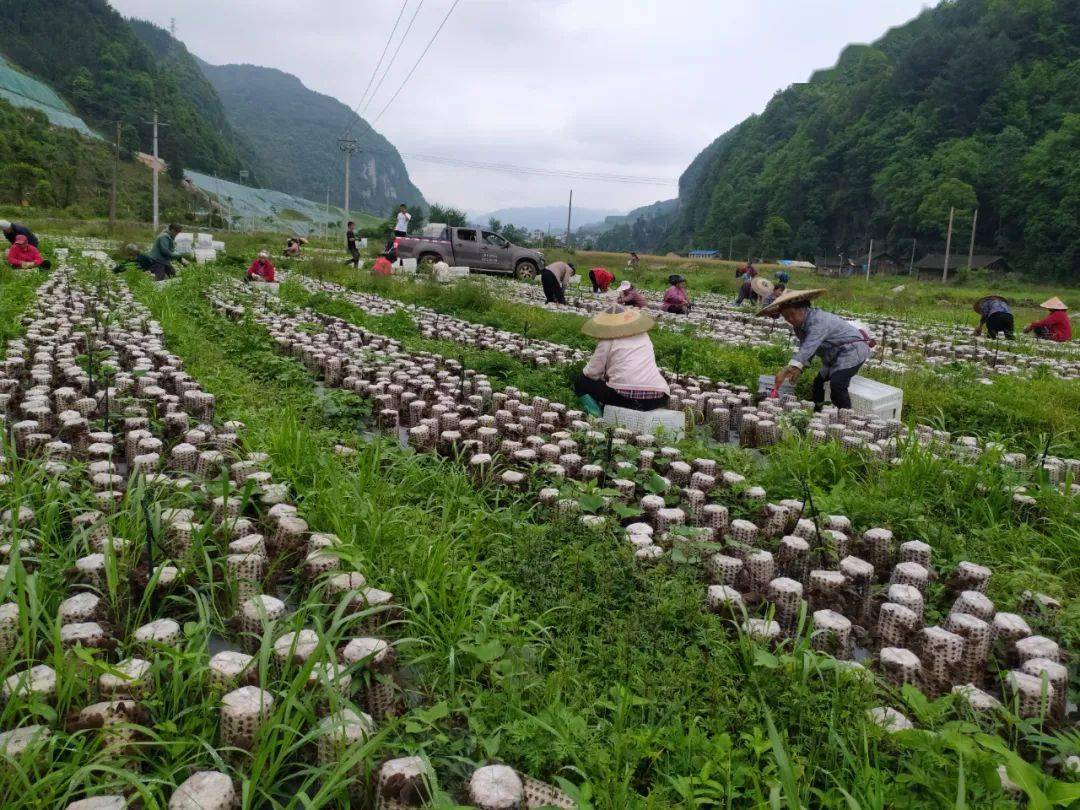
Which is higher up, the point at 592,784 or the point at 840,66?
the point at 840,66

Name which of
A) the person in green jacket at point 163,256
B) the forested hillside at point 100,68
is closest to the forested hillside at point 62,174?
the forested hillside at point 100,68

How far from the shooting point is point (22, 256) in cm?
1193

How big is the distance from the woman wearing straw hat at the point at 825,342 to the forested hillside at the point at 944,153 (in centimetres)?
5220

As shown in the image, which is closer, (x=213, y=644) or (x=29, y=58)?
(x=213, y=644)

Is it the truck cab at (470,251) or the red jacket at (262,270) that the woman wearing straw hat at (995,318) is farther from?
the red jacket at (262,270)

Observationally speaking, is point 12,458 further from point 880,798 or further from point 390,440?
point 880,798

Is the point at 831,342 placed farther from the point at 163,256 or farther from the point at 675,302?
the point at 163,256

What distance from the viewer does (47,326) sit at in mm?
6945

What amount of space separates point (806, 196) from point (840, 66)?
148 ft

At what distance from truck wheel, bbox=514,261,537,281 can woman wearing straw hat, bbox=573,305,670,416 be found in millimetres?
15168

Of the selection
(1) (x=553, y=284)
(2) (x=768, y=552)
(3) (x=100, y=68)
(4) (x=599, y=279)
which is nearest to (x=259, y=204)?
(3) (x=100, y=68)

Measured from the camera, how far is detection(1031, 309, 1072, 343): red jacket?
11938mm

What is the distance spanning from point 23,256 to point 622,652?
13603 millimetres

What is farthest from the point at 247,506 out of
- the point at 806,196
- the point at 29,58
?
the point at 29,58
